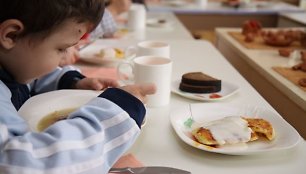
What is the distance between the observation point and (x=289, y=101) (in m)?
1.12

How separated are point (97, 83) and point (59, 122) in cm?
36

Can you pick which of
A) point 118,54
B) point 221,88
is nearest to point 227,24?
point 118,54

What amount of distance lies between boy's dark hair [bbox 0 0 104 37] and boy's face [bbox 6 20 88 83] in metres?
0.01

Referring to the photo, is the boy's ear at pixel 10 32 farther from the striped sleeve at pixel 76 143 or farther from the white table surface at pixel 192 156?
the white table surface at pixel 192 156

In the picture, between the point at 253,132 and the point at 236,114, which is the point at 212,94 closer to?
the point at 236,114

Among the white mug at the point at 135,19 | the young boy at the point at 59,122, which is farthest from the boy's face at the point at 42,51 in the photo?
the white mug at the point at 135,19

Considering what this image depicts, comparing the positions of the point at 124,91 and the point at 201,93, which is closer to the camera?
the point at 124,91

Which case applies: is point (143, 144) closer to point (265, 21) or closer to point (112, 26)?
point (112, 26)

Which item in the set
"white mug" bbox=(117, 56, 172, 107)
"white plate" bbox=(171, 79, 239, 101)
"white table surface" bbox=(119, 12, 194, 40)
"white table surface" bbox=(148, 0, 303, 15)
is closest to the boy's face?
"white mug" bbox=(117, 56, 172, 107)

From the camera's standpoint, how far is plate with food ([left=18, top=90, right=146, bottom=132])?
0.75 m

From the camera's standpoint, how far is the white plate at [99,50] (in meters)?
1.26

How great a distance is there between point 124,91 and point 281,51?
37.1 inches

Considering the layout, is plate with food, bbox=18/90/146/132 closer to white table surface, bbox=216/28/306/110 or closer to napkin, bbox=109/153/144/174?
napkin, bbox=109/153/144/174

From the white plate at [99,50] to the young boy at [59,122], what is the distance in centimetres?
55
